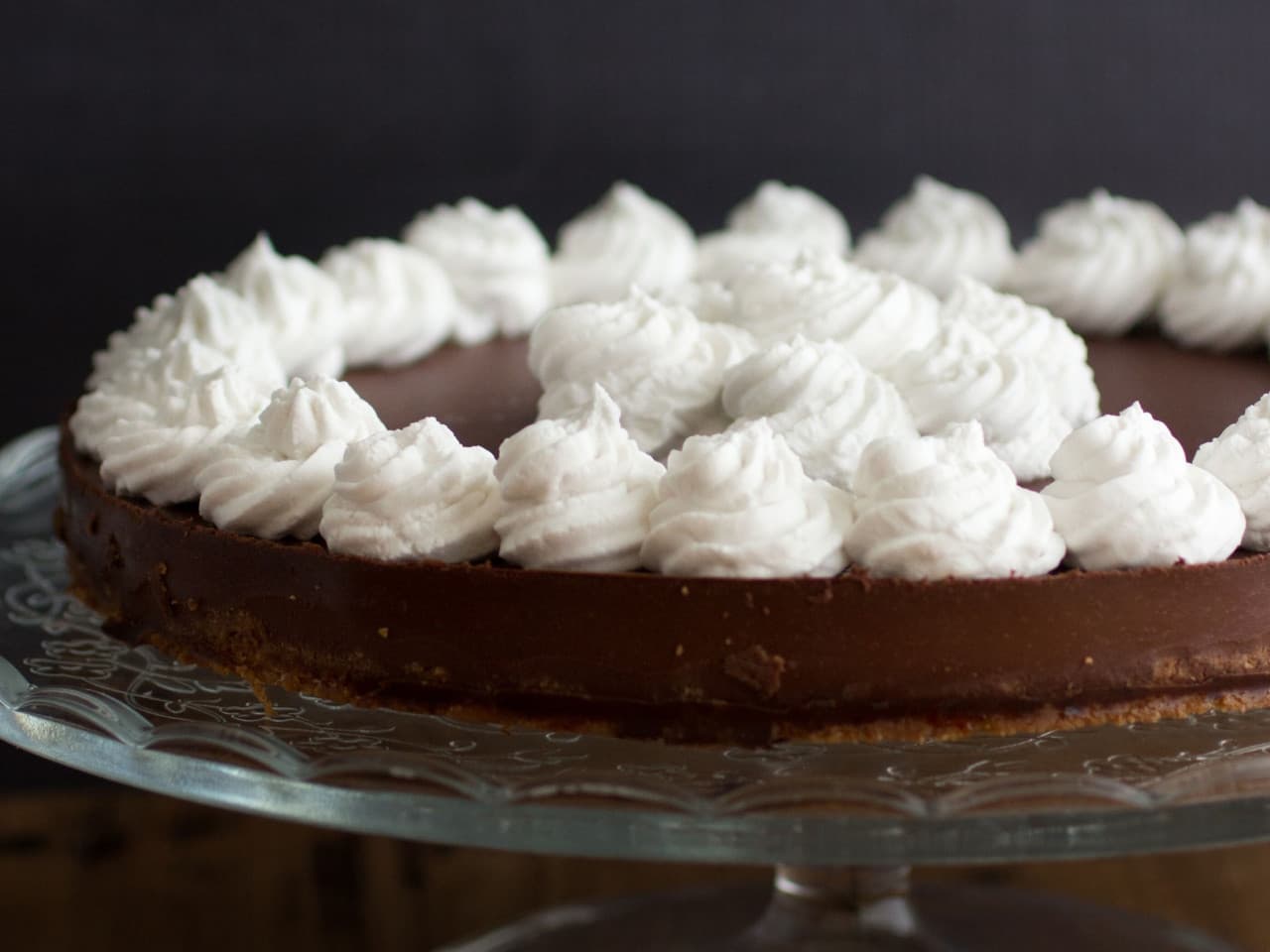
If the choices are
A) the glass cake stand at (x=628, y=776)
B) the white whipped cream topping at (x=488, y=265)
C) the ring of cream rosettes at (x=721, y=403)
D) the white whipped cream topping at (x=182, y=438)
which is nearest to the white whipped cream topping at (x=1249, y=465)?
the ring of cream rosettes at (x=721, y=403)

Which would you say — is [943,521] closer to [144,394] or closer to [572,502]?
[572,502]

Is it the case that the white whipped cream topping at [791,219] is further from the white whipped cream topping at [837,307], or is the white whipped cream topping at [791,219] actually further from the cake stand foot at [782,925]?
the cake stand foot at [782,925]

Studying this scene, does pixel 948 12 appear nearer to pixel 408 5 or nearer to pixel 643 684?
pixel 408 5

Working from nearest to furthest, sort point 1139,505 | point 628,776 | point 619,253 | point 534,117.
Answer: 1. point 628,776
2. point 1139,505
3. point 619,253
4. point 534,117

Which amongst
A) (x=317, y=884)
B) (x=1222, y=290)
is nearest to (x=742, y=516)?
(x=1222, y=290)

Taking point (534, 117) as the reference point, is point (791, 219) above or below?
below

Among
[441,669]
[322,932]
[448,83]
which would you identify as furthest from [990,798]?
[448,83]
